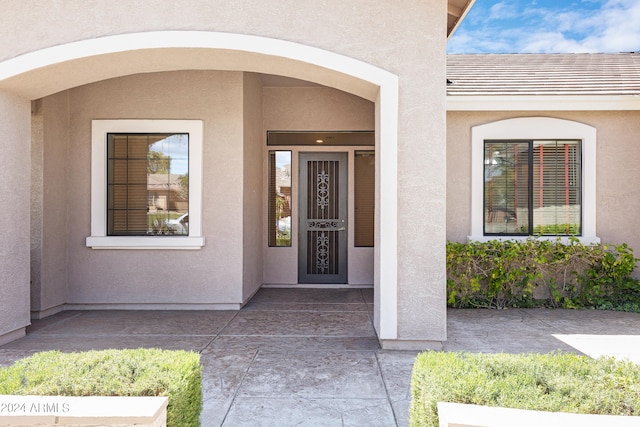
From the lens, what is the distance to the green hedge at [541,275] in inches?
281

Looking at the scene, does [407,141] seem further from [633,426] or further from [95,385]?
[95,385]

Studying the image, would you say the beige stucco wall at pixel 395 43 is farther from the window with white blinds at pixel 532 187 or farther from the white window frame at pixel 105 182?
the window with white blinds at pixel 532 187

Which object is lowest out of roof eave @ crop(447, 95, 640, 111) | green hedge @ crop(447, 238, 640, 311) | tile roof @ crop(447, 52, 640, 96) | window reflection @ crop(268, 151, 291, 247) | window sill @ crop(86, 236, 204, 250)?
green hedge @ crop(447, 238, 640, 311)

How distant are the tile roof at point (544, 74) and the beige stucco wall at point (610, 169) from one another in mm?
433

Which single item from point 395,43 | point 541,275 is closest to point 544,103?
point 541,275

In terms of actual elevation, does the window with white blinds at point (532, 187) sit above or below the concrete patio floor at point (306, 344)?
above

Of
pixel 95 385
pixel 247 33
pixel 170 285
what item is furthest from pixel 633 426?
pixel 170 285

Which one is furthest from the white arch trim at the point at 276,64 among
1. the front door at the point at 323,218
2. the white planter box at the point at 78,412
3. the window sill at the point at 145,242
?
the front door at the point at 323,218

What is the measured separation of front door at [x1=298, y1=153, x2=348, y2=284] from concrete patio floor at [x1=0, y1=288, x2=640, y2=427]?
1261 mm

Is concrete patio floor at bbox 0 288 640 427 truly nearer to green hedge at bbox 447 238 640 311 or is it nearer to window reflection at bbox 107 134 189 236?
green hedge at bbox 447 238 640 311

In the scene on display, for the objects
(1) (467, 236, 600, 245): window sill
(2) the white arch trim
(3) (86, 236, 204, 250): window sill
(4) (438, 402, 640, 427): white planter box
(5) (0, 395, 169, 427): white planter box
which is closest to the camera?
(4) (438, 402, 640, 427): white planter box

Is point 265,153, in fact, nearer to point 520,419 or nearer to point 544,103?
point 544,103

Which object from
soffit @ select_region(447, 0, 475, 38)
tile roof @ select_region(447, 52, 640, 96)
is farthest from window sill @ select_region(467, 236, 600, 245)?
soffit @ select_region(447, 0, 475, 38)

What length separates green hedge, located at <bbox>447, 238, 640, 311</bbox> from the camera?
713 centimetres
